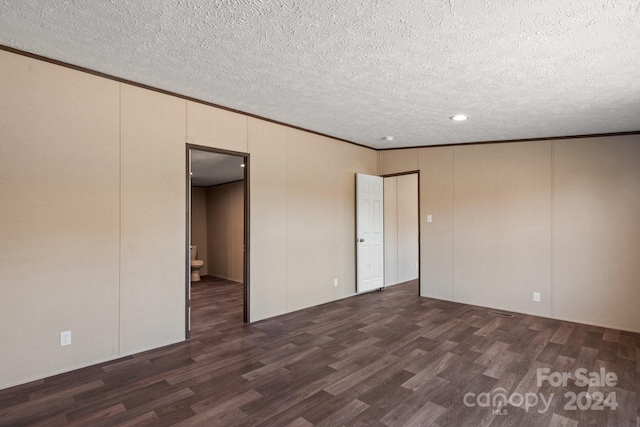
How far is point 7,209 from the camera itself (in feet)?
8.38

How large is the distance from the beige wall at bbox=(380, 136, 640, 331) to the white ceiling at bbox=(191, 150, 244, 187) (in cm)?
323

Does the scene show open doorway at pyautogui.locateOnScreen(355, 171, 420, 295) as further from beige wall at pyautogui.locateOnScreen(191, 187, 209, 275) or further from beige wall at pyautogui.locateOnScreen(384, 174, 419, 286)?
beige wall at pyautogui.locateOnScreen(191, 187, 209, 275)

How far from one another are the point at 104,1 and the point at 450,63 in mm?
2374

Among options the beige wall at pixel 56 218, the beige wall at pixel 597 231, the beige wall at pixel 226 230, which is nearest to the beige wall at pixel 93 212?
the beige wall at pixel 56 218

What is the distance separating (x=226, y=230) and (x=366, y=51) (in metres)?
6.04

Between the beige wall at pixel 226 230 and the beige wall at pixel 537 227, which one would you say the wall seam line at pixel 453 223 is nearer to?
the beige wall at pixel 537 227

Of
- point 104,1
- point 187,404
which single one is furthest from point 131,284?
point 104,1

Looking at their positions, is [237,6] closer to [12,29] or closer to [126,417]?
[12,29]

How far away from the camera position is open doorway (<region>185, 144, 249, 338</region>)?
4.98 meters

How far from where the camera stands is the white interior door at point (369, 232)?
5.74m

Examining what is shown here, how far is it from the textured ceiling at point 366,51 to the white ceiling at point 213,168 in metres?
1.29

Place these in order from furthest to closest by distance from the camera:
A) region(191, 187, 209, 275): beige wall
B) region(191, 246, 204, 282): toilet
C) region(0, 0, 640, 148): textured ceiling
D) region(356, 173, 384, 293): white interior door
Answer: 1. region(191, 187, 209, 275): beige wall
2. region(191, 246, 204, 282): toilet
3. region(356, 173, 384, 293): white interior door
4. region(0, 0, 640, 148): textured ceiling

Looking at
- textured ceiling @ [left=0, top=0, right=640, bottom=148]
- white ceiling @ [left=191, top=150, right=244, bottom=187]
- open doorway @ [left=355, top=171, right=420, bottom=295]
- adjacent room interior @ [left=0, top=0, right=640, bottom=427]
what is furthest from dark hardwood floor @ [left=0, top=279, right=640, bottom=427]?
textured ceiling @ [left=0, top=0, right=640, bottom=148]

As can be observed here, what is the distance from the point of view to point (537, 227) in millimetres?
4762
